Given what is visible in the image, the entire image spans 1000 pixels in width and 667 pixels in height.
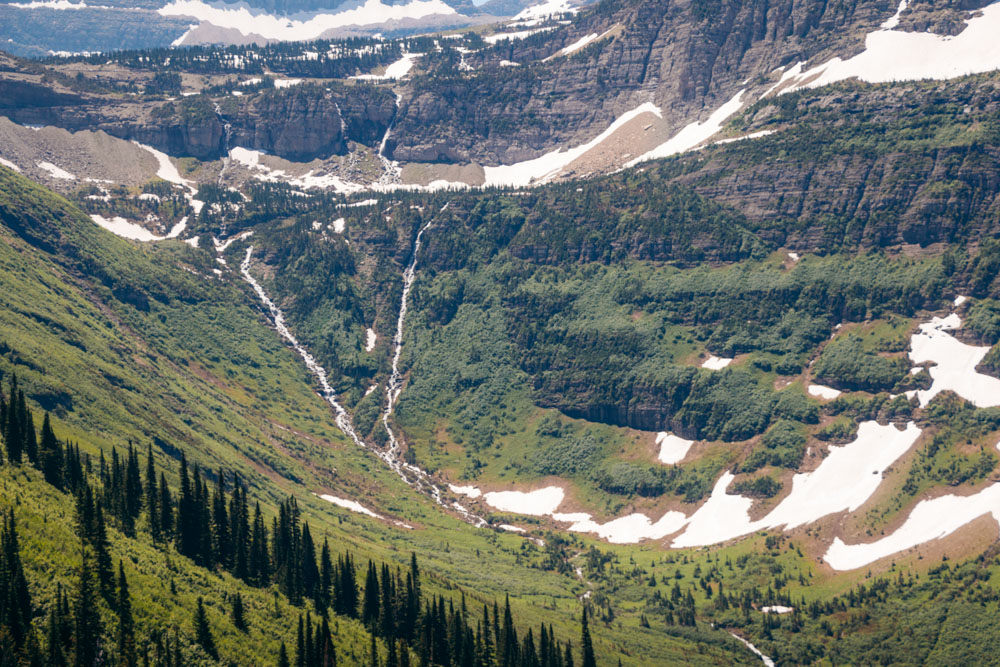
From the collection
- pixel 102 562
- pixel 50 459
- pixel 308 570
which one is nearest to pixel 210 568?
pixel 308 570

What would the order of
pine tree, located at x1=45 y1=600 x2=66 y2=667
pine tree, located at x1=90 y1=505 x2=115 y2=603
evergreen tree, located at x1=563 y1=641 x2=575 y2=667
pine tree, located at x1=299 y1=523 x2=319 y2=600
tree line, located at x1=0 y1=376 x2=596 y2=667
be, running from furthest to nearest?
evergreen tree, located at x1=563 y1=641 x2=575 y2=667
pine tree, located at x1=299 y1=523 x2=319 y2=600
pine tree, located at x1=90 y1=505 x2=115 y2=603
tree line, located at x1=0 y1=376 x2=596 y2=667
pine tree, located at x1=45 y1=600 x2=66 y2=667

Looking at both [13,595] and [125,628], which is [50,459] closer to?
[125,628]

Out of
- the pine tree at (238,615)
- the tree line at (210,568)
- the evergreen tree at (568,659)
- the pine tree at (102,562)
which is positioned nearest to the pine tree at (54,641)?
the tree line at (210,568)

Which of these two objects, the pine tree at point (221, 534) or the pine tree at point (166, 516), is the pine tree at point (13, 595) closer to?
the pine tree at point (166, 516)

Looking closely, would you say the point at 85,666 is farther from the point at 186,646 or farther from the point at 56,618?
the point at 186,646

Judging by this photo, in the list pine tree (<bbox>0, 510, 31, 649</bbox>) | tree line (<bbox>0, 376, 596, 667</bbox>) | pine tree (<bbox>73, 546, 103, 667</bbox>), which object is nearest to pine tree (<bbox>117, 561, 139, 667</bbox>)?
tree line (<bbox>0, 376, 596, 667</bbox>)

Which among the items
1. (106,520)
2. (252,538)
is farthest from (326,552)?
(106,520)

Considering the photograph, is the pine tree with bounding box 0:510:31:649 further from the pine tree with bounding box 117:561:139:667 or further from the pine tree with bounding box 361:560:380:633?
the pine tree with bounding box 361:560:380:633
